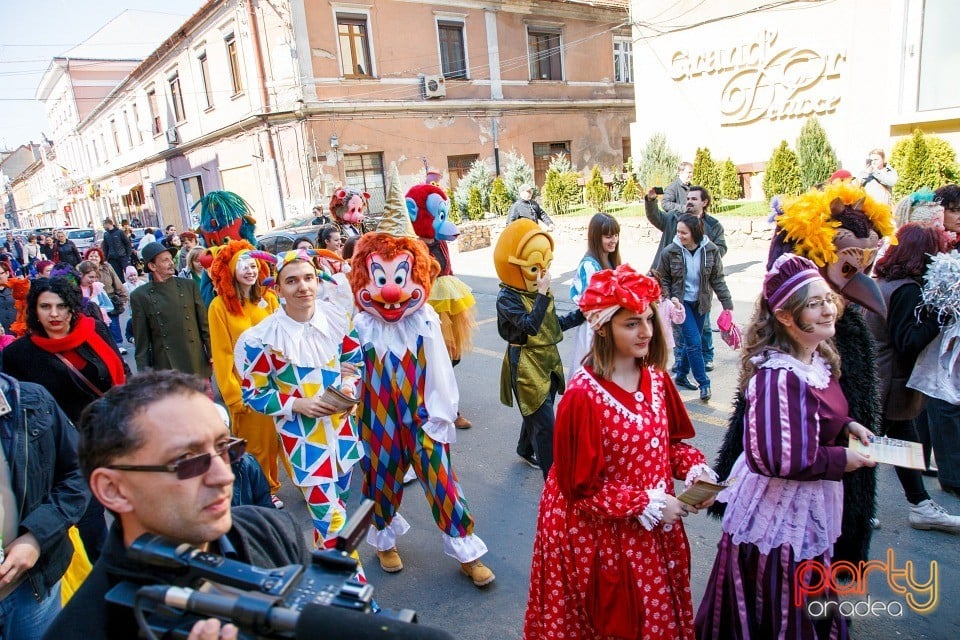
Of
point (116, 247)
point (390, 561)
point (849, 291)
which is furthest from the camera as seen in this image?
point (116, 247)

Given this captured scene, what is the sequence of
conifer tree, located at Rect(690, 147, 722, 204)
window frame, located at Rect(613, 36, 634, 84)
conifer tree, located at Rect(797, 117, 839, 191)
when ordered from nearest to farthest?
conifer tree, located at Rect(797, 117, 839, 191) < conifer tree, located at Rect(690, 147, 722, 204) < window frame, located at Rect(613, 36, 634, 84)

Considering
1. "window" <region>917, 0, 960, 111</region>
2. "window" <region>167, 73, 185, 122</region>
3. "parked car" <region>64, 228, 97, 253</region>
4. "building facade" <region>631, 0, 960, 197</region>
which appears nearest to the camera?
"window" <region>917, 0, 960, 111</region>

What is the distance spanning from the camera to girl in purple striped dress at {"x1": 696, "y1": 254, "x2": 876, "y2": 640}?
2242 mm

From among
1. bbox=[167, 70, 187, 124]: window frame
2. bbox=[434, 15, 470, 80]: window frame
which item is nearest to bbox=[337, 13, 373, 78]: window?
bbox=[434, 15, 470, 80]: window frame

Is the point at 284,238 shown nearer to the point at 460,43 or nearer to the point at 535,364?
the point at 535,364

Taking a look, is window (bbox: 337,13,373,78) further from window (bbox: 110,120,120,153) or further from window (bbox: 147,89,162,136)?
window (bbox: 110,120,120,153)

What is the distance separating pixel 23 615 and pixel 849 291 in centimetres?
373

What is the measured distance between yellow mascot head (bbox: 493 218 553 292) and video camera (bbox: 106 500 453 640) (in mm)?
2817

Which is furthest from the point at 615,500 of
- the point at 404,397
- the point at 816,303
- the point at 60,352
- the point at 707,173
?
the point at 707,173

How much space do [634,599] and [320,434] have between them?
69.0 inches

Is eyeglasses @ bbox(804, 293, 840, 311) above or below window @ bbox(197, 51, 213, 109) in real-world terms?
below

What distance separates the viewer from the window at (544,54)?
25.1 metres

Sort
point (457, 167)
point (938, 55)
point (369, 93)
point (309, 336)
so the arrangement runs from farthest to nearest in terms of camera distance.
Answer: point (457, 167), point (369, 93), point (938, 55), point (309, 336)

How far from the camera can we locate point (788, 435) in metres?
2.22
